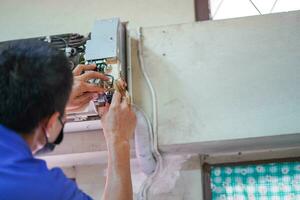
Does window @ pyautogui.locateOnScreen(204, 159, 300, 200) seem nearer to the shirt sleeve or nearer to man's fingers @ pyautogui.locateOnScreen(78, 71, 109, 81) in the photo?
man's fingers @ pyautogui.locateOnScreen(78, 71, 109, 81)

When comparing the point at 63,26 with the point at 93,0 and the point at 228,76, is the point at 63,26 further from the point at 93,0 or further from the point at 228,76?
the point at 228,76

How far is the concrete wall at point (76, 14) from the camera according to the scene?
209cm

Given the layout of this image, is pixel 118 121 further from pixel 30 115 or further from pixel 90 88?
pixel 30 115

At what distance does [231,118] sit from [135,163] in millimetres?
454

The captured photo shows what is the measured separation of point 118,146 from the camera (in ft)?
4.99

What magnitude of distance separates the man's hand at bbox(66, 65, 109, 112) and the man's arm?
0.23 feet

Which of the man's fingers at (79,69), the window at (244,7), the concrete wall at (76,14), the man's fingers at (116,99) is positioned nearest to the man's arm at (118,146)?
the man's fingers at (116,99)

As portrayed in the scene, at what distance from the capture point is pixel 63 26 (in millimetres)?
2184

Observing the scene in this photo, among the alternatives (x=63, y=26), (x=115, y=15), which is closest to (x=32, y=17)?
(x=63, y=26)

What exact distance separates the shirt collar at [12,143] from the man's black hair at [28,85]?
0.06 feet

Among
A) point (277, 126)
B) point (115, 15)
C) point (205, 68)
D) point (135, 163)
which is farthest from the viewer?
point (115, 15)

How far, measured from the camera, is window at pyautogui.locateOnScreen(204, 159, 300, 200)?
5.91 feet

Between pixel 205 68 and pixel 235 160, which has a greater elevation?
pixel 205 68

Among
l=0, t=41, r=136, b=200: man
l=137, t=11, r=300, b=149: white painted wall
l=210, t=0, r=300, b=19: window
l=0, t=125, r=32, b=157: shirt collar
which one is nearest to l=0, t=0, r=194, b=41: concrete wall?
l=210, t=0, r=300, b=19: window
